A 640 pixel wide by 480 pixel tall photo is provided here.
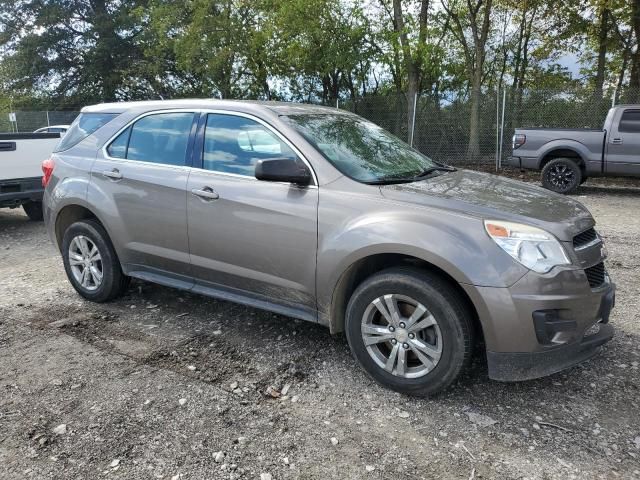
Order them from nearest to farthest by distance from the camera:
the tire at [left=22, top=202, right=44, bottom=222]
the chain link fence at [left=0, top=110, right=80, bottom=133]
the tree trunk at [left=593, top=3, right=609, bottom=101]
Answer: the tire at [left=22, top=202, right=44, bottom=222] → the tree trunk at [left=593, top=3, right=609, bottom=101] → the chain link fence at [left=0, top=110, right=80, bottom=133]

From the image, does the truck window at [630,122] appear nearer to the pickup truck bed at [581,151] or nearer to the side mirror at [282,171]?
the pickup truck bed at [581,151]

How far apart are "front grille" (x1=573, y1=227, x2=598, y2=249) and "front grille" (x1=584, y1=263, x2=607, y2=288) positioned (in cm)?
14

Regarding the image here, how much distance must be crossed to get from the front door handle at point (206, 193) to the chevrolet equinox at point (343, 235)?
14 mm

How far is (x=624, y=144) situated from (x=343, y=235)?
366 inches

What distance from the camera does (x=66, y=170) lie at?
4.71m

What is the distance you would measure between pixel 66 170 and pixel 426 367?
3569mm

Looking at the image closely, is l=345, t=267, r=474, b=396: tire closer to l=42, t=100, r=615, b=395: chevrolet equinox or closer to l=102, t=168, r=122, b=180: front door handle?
l=42, t=100, r=615, b=395: chevrolet equinox

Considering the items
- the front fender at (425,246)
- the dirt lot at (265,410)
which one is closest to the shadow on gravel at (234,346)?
the dirt lot at (265,410)

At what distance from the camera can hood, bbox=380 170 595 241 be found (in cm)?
299

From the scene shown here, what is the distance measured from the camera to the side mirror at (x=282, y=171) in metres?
3.33

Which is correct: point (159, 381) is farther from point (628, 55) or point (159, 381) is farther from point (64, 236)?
point (628, 55)

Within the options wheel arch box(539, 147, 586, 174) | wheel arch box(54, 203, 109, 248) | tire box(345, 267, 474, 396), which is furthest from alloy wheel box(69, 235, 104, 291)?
wheel arch box(539, 147, 586, 174)

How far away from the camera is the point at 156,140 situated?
4.28 meters

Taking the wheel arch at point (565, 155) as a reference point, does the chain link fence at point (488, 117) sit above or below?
above
